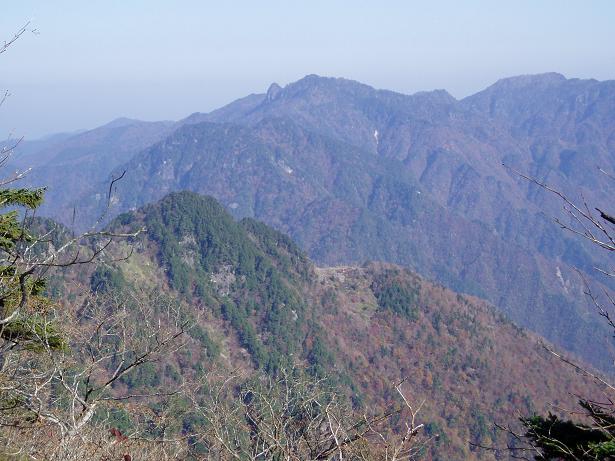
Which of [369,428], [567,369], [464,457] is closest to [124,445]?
[369,428]

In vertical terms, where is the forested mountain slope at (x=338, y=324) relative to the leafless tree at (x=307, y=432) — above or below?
below

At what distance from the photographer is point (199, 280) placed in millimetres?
100438

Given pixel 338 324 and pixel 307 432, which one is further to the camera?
pixel 338 324

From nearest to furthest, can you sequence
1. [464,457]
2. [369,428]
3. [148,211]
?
[369,428] → [464,457] → [148,211]

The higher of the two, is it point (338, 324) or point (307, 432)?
point (307, 432)

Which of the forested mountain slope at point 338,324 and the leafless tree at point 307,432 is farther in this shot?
the forested mountain slope at point 338,324

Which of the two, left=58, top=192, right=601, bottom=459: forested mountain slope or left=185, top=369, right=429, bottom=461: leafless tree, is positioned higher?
left=185, top=369, right=429, bottom=461: leafless tree

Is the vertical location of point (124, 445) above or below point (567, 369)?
above

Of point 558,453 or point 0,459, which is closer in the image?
point 558,453

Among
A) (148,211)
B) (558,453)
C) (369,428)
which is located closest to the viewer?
(369,428)

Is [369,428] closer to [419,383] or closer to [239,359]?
[239,359]

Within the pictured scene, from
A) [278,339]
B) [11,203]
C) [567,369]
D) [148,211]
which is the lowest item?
[567,369]

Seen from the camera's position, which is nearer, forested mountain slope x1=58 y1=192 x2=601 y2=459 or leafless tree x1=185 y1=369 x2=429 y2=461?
leafless tree x1=185 y1=369 x2=429 y2=461

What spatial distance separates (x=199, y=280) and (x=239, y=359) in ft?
60.6
